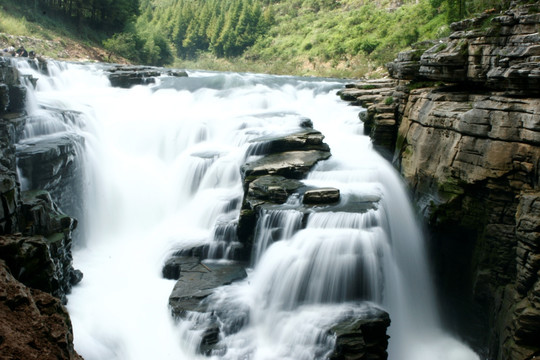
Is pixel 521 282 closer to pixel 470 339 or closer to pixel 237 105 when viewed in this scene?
pixel 470 339

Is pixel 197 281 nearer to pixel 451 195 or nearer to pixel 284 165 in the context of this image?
pixel 284 165

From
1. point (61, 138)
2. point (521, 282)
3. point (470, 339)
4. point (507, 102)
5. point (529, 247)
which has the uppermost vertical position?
point (507, 102)

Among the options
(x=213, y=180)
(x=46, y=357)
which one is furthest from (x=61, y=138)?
(x=46, y=357)

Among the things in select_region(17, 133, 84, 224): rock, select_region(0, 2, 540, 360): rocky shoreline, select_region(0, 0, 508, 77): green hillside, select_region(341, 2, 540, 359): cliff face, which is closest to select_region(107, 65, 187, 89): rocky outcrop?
select_region(17, 133, 84, 224): rock

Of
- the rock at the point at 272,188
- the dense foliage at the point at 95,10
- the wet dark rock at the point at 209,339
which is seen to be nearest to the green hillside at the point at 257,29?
the dense foliage at the point at 95,10

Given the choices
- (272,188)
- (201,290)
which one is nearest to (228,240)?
(272,188)

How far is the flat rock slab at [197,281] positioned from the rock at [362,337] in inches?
113

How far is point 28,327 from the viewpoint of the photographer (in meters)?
4.35

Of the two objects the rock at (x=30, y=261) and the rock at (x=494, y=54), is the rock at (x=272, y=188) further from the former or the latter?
the rock at (x=30, y=261)

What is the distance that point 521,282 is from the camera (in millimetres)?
8281

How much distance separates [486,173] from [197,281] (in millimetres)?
6829

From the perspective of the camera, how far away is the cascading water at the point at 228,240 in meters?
8.65

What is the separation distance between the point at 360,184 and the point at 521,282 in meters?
4.82

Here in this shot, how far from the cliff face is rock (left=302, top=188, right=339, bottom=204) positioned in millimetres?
2336
